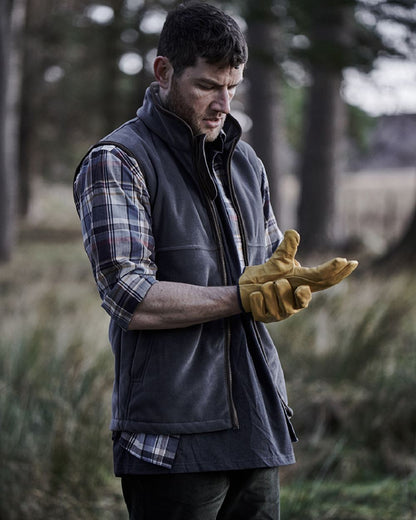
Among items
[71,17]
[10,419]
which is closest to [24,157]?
[71,17]

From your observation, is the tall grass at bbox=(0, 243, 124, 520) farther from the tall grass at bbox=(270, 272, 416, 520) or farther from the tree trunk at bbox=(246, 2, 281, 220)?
the tree trunk at bbox=(246, 2, 281, 220)

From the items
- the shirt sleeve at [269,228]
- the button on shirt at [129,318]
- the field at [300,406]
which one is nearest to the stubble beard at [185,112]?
the button on shirt at [129,318]

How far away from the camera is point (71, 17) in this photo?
18.9 meters

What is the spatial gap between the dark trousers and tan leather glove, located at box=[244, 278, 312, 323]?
50 centimetres

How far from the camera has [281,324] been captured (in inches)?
227

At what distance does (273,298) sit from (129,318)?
1.33 feet

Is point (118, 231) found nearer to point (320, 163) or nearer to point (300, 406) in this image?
point (300, 406)

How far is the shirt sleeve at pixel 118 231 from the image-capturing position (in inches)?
79.5

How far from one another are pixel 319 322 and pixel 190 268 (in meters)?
3.68

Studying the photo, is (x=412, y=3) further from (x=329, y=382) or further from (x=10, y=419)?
(x=10, y=419)

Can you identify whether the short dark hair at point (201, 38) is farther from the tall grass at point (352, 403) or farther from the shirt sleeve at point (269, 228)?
the tall grass at point (352, 403)

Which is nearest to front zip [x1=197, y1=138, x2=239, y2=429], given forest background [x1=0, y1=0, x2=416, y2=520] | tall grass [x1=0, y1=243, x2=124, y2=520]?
forest background [x1=0, y1=0, x2=416, y2=520]

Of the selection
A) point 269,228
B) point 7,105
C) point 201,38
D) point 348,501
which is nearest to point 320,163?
point 7,105

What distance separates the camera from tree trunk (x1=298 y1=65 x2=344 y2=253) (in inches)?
502
